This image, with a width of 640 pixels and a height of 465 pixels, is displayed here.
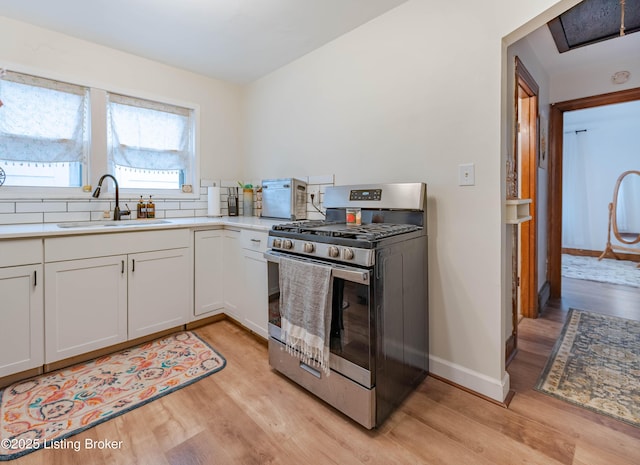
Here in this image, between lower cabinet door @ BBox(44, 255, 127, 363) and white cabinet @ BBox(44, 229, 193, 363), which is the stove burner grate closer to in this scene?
white cabinet @ BBox(44, 229, 193, 363)

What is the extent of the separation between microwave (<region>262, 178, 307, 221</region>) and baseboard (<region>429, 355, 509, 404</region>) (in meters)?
1.51

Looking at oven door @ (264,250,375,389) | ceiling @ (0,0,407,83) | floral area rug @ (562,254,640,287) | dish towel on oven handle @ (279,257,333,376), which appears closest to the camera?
oven door @ (264,250,375,389)

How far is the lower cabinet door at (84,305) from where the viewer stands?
1901mm

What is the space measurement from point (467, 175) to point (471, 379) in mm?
1155

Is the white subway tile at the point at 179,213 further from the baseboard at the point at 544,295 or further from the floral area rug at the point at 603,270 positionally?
the floral area rug at the point at 603,270

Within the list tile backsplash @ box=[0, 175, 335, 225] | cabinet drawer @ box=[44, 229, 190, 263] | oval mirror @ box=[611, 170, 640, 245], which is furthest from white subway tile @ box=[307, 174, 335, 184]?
oval mirror @ box=[611, 170, 640, 245]

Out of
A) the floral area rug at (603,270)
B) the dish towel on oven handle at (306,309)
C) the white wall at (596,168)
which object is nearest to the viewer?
the dish towel on oven handle at (306,309)

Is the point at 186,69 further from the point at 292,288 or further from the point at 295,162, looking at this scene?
the point at 292,288

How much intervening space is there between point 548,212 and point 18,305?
4.48m

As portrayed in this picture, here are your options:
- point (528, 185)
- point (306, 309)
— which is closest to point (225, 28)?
point (306, 309)

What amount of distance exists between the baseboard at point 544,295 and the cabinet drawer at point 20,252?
4017mm

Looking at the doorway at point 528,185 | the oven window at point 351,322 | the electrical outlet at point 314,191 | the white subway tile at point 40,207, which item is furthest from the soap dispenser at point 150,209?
the doorway at point 528,185

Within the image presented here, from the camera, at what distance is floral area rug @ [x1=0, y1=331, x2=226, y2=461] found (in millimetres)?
1446

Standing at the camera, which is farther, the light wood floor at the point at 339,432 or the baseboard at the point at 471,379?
the baseboard at the point at 471,379
